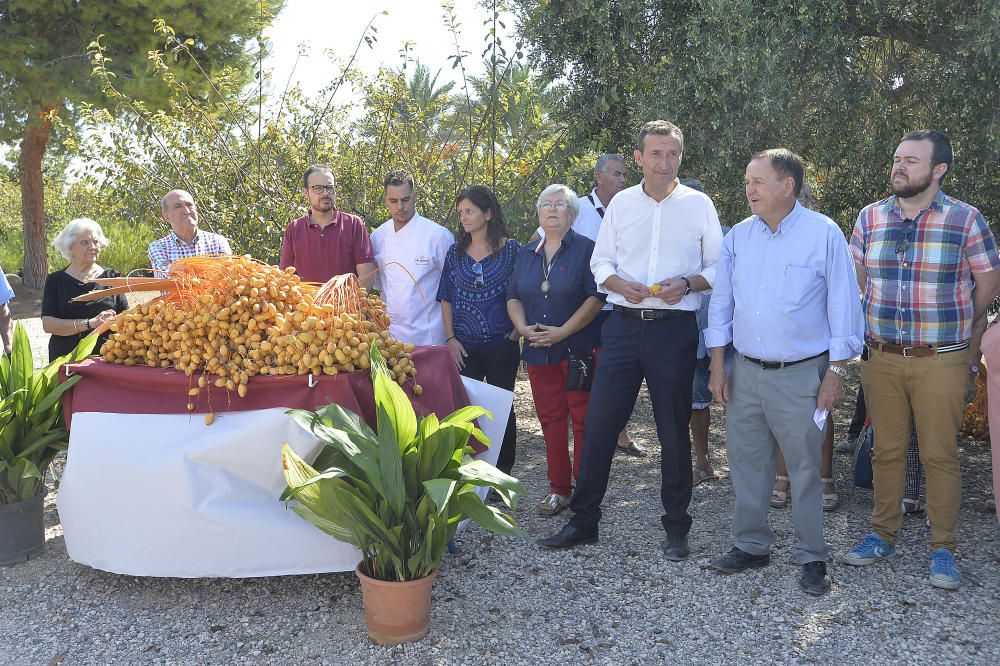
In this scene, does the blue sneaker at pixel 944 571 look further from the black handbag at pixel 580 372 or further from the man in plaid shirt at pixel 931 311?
the black handbag at pixel 580 372

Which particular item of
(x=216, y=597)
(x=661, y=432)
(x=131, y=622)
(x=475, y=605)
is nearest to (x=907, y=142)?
(x=661, y=432)

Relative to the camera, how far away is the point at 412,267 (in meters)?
5.60

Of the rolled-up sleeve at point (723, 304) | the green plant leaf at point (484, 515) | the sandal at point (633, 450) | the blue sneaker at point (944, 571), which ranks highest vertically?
the rolled-up sleeve at point (723, 304)

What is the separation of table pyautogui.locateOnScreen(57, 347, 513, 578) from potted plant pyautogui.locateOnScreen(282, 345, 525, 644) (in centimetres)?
32

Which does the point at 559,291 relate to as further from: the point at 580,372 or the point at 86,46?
the point at 86,46

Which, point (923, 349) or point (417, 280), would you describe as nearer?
point (923, 349)

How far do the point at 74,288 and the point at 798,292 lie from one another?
172 inches

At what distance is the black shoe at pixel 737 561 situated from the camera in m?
4.23

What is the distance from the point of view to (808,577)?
13.2ft

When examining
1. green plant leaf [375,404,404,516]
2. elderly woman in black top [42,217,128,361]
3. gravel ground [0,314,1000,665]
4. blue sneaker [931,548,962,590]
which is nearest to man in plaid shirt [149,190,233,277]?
elderly woman in black top [42,217,128,361]

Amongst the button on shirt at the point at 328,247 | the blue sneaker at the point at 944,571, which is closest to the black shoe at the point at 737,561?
the blue sneaker at the point at 944,571

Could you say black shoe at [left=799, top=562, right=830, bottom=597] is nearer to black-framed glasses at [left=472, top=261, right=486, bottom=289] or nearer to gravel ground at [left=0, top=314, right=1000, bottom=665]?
gravel ground at [left=0, top=314, right=1000, bottom=665]

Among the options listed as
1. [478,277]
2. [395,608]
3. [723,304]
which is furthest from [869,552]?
[478,277]

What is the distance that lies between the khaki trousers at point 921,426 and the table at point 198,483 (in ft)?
8.31
